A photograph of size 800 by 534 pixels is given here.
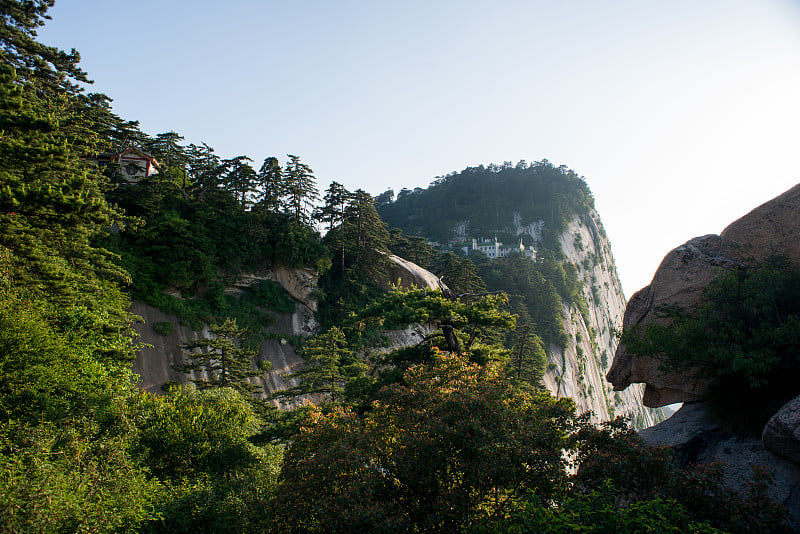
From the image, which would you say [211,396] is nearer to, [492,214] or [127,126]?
[127,126]

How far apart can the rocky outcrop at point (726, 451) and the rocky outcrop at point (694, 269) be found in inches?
25.9

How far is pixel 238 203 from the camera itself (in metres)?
26.5

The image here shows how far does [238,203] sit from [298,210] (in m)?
4.22

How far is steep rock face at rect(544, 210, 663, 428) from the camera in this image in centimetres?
4478

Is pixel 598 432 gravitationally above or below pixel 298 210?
below

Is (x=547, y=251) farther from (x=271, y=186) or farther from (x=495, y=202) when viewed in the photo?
(x=271, y=186)

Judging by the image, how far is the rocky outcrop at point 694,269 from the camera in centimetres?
895

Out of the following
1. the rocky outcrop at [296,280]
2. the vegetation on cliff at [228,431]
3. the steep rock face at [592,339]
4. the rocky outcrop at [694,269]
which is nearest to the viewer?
the vegetation on cliff at [228,431]

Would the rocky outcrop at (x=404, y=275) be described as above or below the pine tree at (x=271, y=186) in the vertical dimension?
below

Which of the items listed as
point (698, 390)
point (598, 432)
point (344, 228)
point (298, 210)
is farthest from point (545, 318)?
point (598, 432)

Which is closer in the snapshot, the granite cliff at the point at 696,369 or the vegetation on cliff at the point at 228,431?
the vegetation on cliff at the point at 228,431

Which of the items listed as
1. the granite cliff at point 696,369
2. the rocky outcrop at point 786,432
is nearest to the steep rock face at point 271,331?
the granite cliff at point 696,369

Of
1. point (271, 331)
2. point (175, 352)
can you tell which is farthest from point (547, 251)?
point (175, 352)

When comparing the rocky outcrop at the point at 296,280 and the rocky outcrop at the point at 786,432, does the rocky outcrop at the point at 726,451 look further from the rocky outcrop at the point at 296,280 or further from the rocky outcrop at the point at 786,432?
the rocky outcrop at the point at 296,280
